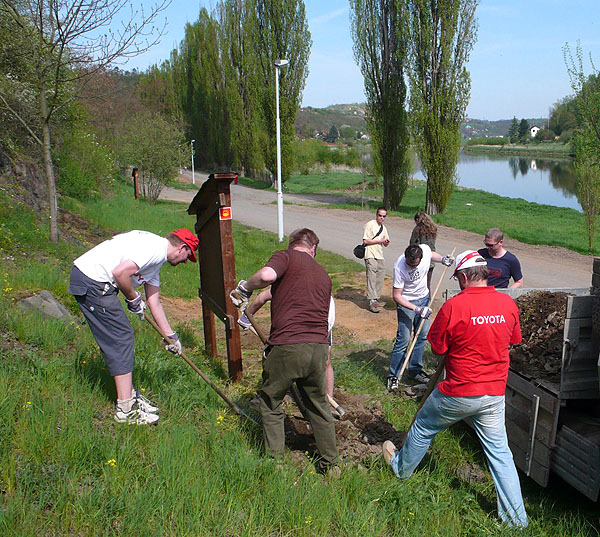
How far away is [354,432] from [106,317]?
223cm

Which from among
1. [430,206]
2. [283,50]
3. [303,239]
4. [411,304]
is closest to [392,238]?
[430,206]

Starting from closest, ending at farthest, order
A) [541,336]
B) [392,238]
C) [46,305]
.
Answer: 1. [541,336]
2. [46,305]
3. [392,238]

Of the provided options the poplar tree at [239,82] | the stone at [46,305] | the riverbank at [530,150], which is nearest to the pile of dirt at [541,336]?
the stone at [46,305]

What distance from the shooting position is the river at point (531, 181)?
39031 mm

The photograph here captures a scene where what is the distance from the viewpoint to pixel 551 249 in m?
16.0

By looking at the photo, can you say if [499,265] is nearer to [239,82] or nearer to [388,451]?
[388,451]

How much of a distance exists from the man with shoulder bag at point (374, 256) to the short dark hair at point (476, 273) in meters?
5.55

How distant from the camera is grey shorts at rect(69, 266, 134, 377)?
390cm

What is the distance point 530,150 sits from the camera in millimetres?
94750

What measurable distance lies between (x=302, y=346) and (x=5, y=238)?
6824 mm

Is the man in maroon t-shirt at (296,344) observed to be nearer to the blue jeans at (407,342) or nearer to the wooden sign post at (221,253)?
the wooden sign post at (221,253)

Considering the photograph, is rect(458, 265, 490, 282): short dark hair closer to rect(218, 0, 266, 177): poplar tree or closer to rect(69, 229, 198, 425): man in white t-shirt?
rect(69, 229, 198, 425): man in white t-shirt

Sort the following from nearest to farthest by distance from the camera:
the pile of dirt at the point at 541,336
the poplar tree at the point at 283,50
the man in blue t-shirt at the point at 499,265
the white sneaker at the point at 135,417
A: the white sneaker at the point at 135,417
the pile of dirt at the point at 541,336
the man in blue t-shirt at the point at 499,265
the poplar tree at the point at 283,50

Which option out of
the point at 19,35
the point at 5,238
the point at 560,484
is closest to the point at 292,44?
the point at 19,35
